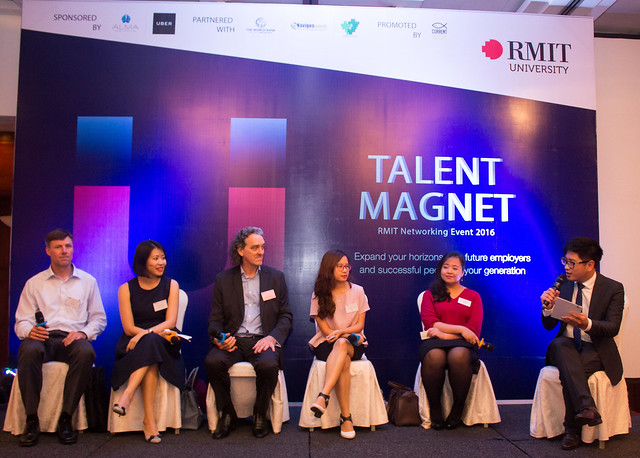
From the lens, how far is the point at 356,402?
11.6 ft

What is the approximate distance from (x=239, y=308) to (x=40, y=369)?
1.33 m

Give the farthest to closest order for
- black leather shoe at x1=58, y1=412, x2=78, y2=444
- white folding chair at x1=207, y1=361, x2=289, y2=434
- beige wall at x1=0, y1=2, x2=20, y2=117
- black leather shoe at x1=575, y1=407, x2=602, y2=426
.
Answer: beige wall at x1=0, y1=2, x2=20, y2=117
white folding chair at x1=207, y1=361, x2=289, y2=434
black leather shoe at x1=58, y1=412, x2=78, y2=444
black leather shoe at x1=575, y1=407, x2=602, y2=426

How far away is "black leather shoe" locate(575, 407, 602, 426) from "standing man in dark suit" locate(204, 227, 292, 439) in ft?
6.12

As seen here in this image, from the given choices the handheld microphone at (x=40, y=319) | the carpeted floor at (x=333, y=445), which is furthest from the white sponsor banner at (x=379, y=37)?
the carpeted floor at (x=333, y=445)

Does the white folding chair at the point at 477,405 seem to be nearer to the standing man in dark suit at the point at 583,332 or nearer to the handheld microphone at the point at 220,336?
the standing man in dark suit at the point at 583,332

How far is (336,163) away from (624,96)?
2.94m

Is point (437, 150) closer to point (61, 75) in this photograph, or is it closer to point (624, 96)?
point (624, 96)

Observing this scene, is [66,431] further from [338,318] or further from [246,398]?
[338,318]

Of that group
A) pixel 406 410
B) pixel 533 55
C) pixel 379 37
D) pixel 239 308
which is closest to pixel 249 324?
pixel 239 308

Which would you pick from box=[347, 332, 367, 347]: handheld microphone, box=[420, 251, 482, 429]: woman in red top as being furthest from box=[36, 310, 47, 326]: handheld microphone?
box=[420, 251, 482, 429]: woman in red top

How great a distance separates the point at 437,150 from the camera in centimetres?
448

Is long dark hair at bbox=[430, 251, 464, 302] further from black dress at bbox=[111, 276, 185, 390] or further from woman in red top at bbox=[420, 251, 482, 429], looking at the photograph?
black dress at bbox=[111, 276, 185, 390]

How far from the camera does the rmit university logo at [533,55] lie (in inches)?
179

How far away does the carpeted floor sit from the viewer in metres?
3.10
